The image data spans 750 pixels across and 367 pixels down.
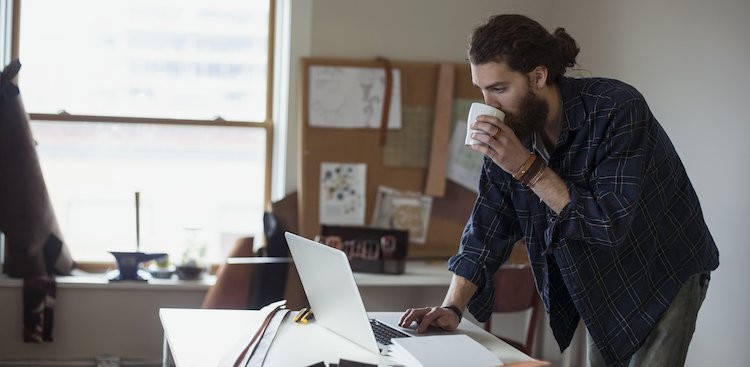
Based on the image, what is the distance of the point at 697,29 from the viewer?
293 centimetres

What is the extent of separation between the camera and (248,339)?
202 centimetres

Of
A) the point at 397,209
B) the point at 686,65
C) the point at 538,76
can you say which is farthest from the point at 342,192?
the point at 538,76

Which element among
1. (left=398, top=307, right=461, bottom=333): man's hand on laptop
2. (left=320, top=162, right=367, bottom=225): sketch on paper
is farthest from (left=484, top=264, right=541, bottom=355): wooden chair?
(left=398, top=307, right=461, bottom=333): man's hand on laptop

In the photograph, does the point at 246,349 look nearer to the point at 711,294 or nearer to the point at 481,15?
the point at 711,294

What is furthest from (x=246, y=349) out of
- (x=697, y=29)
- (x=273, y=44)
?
(x=273, y=44)

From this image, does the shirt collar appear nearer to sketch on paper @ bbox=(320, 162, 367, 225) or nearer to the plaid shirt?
the plaid shirt

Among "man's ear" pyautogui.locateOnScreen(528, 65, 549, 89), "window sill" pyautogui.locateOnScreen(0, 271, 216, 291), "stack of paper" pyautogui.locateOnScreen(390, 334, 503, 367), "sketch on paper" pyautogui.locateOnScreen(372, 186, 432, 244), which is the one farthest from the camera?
"sketch on paper" pyautogui.locateOnScreen(372, 186, 432, 244)

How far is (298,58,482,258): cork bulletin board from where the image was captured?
12.5ft

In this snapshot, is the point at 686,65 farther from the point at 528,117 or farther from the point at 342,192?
the point at 342,192

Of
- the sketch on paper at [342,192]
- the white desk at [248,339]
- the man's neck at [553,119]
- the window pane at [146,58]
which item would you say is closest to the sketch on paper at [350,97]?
the sketch on paper at [342,192]

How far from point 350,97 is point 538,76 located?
6.03ft

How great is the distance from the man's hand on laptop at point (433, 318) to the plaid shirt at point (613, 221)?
138mm

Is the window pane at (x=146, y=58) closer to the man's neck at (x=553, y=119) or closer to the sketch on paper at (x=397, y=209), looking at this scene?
the sketch on paper at (x=397, y=209)

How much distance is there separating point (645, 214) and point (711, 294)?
3.24 ft
